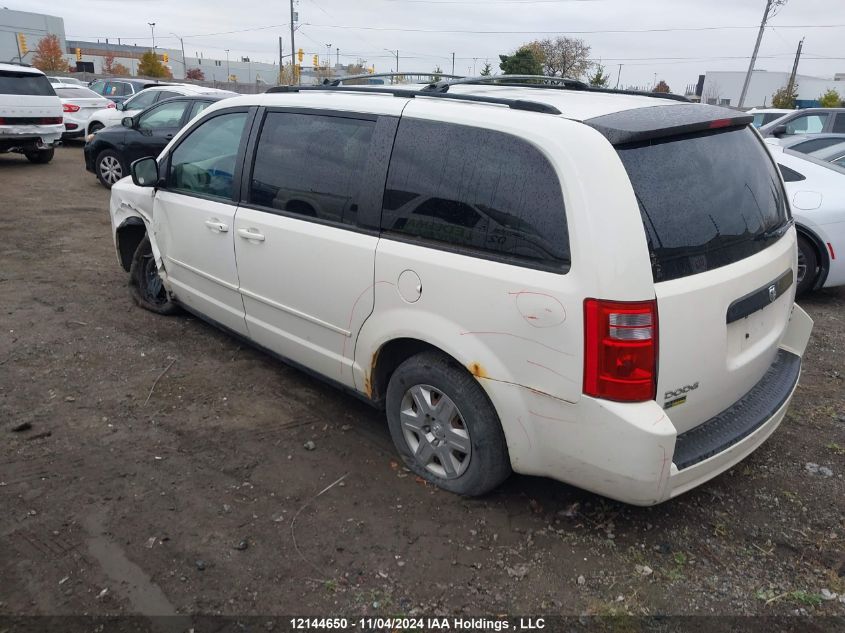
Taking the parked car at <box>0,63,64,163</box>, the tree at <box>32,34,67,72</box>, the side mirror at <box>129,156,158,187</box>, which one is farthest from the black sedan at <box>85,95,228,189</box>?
the tree at <box>32,34,67,72</box>

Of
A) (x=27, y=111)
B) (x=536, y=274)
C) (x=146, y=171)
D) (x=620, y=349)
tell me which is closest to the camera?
(x=620, y=349)

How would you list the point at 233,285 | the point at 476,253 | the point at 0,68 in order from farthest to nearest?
the point at 0,68, the point at 233,285, the point at 476,253

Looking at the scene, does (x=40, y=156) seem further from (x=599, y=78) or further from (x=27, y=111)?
(x=599, y=78)

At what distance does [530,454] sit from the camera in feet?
9.19

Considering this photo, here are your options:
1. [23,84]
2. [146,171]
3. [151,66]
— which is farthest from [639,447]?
[151,66]

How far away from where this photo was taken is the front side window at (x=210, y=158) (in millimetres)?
A: 4141

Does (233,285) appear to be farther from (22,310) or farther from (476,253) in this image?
(22,310)

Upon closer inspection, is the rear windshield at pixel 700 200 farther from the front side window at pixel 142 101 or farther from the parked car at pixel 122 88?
the parked car at pixel 122 88

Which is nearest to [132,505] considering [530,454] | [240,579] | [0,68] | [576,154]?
[240,579]

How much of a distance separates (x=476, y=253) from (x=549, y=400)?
2.24ft

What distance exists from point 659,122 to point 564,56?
186ft

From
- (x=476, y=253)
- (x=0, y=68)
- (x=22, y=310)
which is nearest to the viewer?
(x=476, y=253)

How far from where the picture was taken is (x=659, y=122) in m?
2.71

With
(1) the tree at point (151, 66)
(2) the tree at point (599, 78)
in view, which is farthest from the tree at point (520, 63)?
(1) the tree at point (151, 66)
